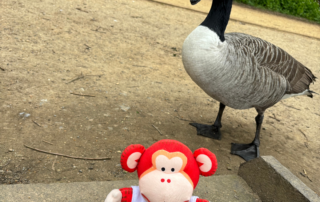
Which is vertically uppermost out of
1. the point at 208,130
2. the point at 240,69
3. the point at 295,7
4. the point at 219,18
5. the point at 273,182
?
the point at 219,18

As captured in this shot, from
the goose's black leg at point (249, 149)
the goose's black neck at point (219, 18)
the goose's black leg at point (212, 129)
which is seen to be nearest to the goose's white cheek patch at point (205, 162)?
the goose's black neck at point (219, 18)

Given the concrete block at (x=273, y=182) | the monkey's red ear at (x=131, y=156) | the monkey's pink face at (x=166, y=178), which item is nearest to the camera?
the monkey's pink face at (x=166, y=178)

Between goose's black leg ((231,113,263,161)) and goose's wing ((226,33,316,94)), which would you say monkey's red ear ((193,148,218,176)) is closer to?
goose's wing ((226,33,316,94))

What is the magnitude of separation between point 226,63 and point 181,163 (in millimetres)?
1456

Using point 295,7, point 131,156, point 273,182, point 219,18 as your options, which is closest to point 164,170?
point 131,156

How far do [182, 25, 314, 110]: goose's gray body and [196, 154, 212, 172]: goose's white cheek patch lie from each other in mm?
1175

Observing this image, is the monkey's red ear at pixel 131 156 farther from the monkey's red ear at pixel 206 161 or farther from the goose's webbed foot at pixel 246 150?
the goose's webbed foot at pixel 246 150

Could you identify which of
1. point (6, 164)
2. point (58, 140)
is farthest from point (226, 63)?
point (6, 164)

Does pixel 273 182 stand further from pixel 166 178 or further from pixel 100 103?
pixel 100 103

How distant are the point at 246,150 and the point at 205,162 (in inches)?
74.1

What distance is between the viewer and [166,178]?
1.42 metres

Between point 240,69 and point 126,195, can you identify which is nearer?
point 126,195

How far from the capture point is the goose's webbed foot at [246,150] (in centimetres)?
321

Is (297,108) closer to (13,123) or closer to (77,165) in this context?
(77,165)
